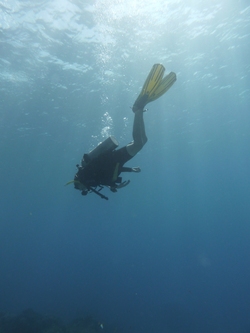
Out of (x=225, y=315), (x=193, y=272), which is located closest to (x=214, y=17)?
(x=225, y=315)

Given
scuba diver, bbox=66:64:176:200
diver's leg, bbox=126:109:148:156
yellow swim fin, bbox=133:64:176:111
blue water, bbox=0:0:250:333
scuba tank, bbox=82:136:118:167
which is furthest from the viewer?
blue water, bbox=0:0:250:333

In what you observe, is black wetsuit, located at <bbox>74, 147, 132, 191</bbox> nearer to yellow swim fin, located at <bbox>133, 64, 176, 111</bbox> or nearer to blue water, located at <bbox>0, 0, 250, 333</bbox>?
yellow swim fin, located at <bbox>133, 64, 176, 111</bbox>

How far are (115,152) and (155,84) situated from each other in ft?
5.79

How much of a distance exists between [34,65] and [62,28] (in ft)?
13.0

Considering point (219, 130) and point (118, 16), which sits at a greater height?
point (118, 16)

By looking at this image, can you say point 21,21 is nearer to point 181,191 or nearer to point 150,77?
point 150,77

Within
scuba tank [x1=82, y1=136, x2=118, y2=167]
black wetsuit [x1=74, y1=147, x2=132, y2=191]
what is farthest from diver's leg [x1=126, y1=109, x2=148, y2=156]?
scuba tank [x1=82, y1=136, x2=118, y2=167]

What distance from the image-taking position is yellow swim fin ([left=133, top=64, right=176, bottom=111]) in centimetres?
516

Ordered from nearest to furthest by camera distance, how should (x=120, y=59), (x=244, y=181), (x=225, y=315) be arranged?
(x=120, y=59) → (x=225, y=315) → (x=244, y=181)

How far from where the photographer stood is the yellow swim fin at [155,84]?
5.16 m

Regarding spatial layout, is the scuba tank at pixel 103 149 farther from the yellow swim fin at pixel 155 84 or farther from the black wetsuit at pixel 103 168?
the yellow swim fin at pixel 155 84

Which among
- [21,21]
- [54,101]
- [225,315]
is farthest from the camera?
[225,315]

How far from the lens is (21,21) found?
12461 mm

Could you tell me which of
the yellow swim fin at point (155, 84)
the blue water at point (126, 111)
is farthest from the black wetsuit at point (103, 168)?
the blue water at point (126, 111)
